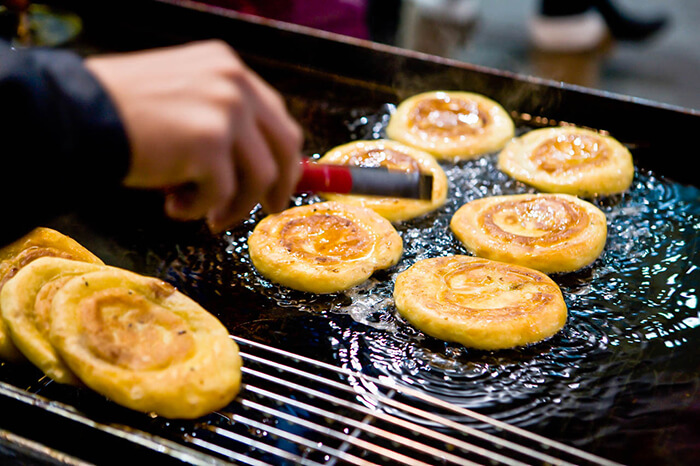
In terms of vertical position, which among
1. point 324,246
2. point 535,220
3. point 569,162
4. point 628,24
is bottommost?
point 324,246

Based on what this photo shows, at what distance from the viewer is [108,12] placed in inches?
198

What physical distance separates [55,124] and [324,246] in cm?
155

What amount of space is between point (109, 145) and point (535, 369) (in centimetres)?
158

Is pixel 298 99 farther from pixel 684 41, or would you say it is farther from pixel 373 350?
pixel 684 41

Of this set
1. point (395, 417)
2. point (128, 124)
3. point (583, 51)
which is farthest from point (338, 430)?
point (583, 51)

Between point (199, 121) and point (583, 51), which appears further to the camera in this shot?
point (583, 51)

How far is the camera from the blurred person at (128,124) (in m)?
1.52

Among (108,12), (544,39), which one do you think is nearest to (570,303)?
(108,12)

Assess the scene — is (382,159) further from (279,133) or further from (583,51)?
(583,51)

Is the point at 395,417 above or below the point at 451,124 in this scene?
below

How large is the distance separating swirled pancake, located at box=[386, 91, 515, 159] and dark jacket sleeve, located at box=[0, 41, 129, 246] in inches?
91.6

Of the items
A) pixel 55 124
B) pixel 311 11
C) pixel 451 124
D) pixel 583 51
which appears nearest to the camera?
pixel 55 124

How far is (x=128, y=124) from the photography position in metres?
1.55

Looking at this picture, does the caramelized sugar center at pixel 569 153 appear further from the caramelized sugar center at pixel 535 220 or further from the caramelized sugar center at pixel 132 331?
the caramelized sugar center at pixel 132 331
